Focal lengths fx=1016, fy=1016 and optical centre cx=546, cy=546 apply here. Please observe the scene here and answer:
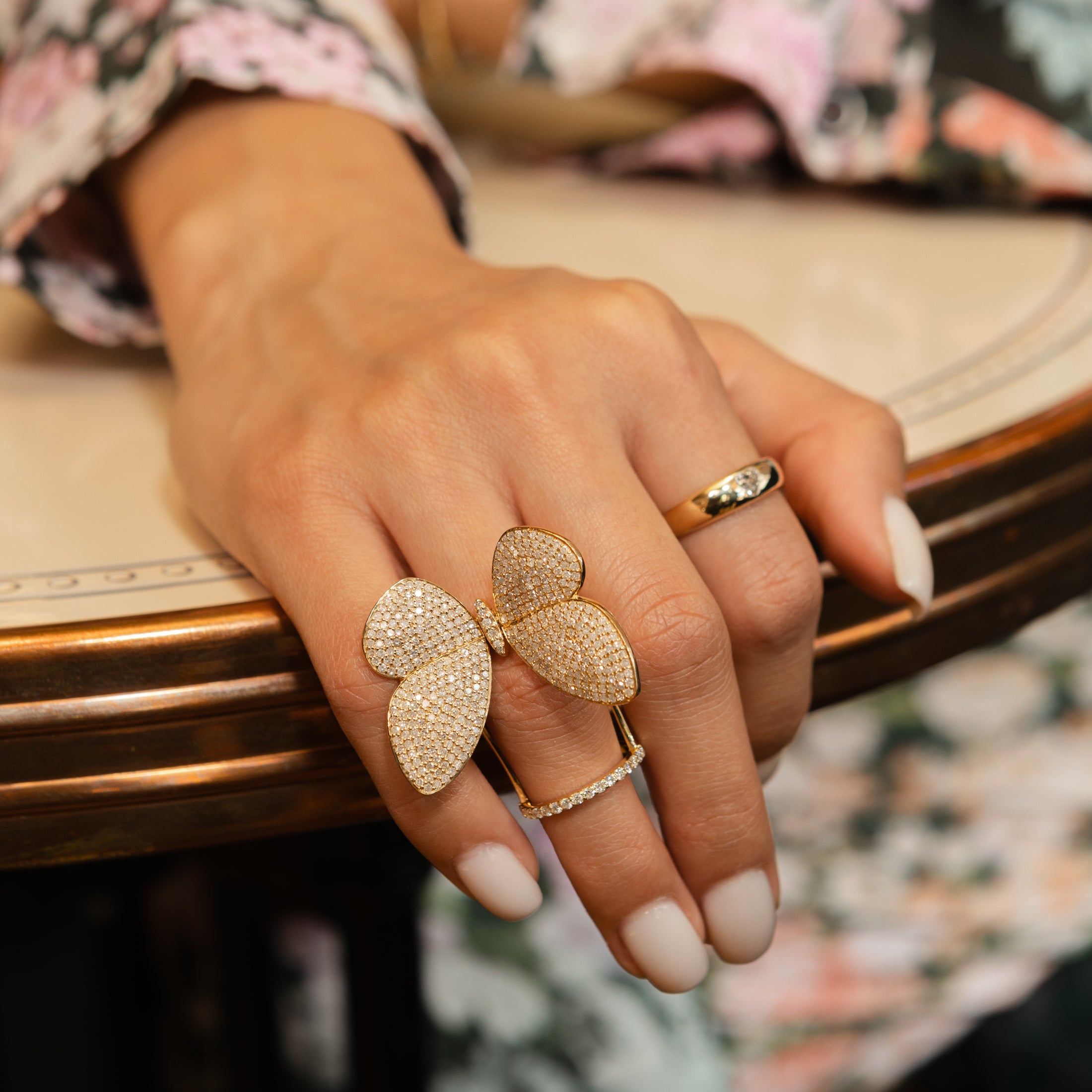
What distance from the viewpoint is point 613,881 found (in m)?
0.27

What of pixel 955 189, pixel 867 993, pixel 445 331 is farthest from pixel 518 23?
pixel 867 993

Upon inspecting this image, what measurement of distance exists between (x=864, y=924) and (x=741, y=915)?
1.81 ft

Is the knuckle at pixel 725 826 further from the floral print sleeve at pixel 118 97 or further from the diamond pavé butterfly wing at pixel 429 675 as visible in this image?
the floral print sleeve at pixel 118 97

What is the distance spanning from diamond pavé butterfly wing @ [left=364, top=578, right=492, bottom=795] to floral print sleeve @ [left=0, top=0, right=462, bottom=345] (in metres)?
0.26

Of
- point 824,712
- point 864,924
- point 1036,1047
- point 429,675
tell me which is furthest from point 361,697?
point 1036,1047

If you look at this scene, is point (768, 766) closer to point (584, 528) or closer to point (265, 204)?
point (584, 528)

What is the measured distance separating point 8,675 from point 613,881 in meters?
0.17

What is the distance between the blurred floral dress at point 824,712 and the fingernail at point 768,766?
29 cm

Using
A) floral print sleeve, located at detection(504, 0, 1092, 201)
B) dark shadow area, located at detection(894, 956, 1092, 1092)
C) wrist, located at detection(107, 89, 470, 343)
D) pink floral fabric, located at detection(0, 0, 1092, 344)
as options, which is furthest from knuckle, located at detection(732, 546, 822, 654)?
dark shadow area, located at detection(894, 956, 1092, 1092)

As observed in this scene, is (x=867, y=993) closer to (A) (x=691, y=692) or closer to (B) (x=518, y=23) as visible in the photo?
(A) (x=691, y=692)

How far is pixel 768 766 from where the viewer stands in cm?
33

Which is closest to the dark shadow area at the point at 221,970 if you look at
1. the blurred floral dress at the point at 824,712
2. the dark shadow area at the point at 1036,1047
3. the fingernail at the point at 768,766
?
the blurred floral dress at the point at 824,712

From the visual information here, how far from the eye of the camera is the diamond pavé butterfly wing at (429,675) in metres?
0.26

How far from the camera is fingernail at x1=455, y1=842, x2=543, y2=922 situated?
273 mm
